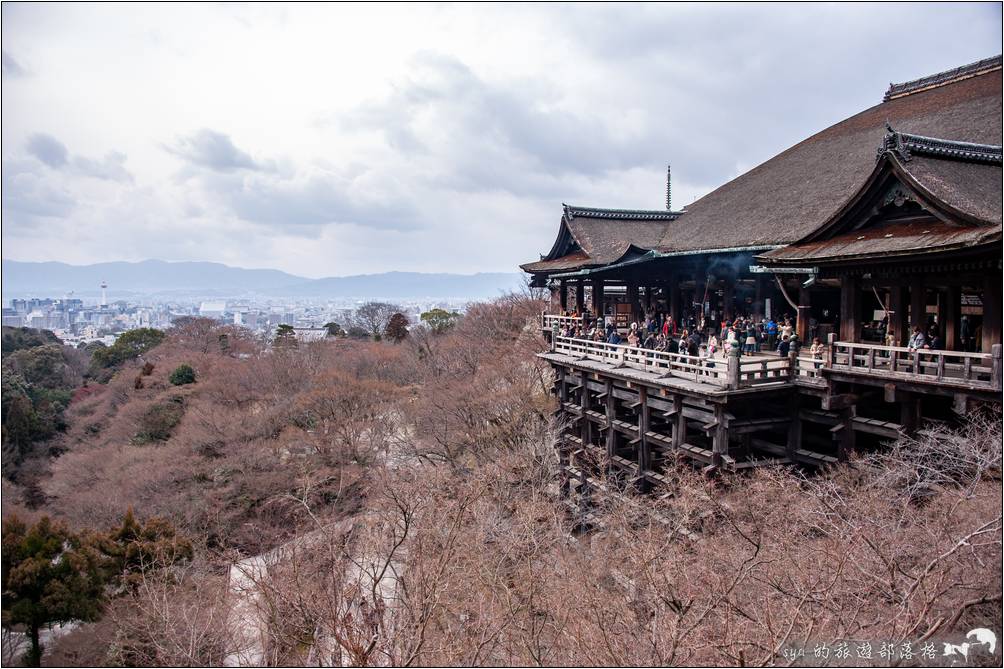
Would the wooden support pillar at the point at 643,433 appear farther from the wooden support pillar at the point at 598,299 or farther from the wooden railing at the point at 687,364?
the wooden support pillar at the point at 598,299

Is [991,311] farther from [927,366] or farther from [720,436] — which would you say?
[720,436]

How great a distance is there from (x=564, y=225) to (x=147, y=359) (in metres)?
38.0

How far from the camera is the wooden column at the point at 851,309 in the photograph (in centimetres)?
1305

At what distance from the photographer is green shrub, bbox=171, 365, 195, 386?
119 feet

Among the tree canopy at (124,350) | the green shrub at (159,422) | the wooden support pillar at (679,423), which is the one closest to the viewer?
the wooden support pillar at (679,423)

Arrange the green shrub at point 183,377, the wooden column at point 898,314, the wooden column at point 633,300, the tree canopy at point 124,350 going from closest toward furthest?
the wooden column at point 898,314 < the wooden column at point 633,300 < the green shrub at point 183,377 < the tree canopy at point 124,350

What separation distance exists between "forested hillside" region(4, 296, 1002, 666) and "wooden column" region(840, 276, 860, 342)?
256 cm

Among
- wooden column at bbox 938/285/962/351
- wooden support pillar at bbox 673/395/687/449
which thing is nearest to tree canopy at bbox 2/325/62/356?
wooden support pillar at bbox 673/395/687/449

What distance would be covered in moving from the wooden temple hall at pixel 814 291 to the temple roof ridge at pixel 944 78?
0.07 meters

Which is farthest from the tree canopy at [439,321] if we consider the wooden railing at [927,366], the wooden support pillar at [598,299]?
the wooden railing at [927,366]

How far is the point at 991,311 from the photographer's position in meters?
10.7

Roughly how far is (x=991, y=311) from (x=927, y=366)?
1.34 metres

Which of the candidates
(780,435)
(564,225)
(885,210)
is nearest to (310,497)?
(564,225)

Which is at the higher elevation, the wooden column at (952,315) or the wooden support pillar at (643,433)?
the wooden column at (952,315)
